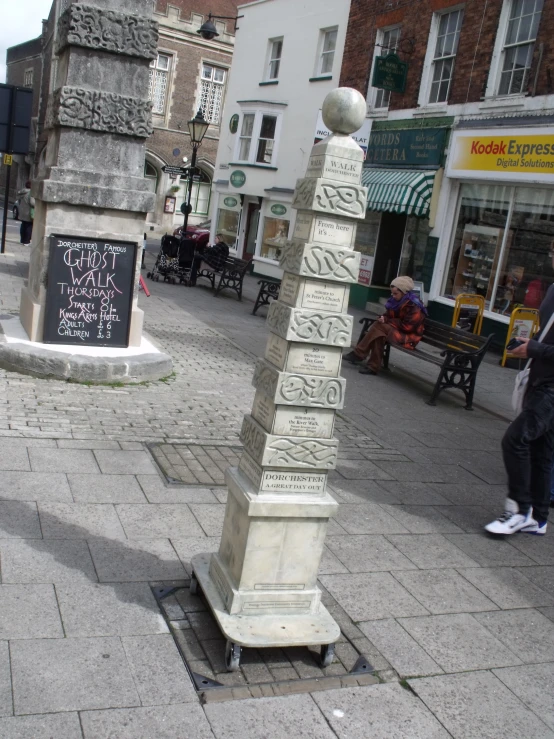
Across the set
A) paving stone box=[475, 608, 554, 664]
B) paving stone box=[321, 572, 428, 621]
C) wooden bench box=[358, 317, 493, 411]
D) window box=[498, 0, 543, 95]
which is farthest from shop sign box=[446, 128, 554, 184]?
paving stone box=[321, 572, 428, 621]

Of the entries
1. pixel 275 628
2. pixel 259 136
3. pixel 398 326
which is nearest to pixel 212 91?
pixel 259 136

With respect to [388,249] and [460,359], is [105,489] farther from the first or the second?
[388,249]

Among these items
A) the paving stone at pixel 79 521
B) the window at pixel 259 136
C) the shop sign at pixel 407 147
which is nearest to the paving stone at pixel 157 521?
the paving stone at pixel 79 521

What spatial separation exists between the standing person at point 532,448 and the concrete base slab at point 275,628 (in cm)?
215

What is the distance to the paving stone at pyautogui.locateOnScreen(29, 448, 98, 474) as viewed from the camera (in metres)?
5.70

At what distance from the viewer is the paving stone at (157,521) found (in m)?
4.88

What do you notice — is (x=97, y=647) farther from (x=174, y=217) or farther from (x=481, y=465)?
(x=174, y=217)

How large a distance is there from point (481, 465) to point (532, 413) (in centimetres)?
220

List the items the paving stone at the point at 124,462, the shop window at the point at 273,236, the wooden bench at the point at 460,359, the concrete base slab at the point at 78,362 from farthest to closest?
the shop window at the point at 273,236 → the wooden bench at the point at 460,359 → the concrete base slab at the point at 78,362 → the paving stone at the point at 124,462

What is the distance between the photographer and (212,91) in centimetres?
4372

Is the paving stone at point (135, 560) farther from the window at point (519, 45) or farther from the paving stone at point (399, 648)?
the window at point (519, 45)

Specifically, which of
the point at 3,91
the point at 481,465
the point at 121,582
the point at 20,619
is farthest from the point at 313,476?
the point at 3,91

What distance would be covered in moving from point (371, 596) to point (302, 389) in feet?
5.02

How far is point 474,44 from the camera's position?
50.6 feet
